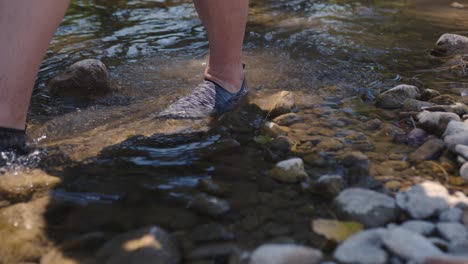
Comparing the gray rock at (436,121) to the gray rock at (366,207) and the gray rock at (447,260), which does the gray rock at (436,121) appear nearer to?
the gray rock at (366,207)

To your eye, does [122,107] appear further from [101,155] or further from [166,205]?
[166,205]

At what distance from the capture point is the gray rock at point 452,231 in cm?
120

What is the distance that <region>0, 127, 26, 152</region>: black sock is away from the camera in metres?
1.66

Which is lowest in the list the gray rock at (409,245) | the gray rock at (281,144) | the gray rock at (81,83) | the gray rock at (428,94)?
the gray rock at (81,83)

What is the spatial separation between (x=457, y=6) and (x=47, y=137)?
362 cm

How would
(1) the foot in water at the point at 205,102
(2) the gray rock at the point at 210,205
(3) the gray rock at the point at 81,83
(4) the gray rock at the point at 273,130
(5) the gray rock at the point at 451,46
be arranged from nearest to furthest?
1. (2) the gray rock at the point at 210,205
2. (4) the gray rock at the point at 273,130
3. (1) the foot in water at the point at 205,102
4. (3) the gray rock at the point at 81,83
5. (5) the gray rock at the point at 451,46

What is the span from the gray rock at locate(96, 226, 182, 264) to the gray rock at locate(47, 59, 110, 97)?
4.22ft

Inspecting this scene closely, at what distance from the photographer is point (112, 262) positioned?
1153mm

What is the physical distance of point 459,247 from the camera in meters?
1.15

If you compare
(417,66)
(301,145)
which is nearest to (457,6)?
(417,66)

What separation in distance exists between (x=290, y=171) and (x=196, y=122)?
0.61m

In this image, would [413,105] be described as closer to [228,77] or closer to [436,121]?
[436,121]

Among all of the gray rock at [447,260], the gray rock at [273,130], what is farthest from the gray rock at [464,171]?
the gray rock at [273,130]

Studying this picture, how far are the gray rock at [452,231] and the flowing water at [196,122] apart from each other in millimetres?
292
